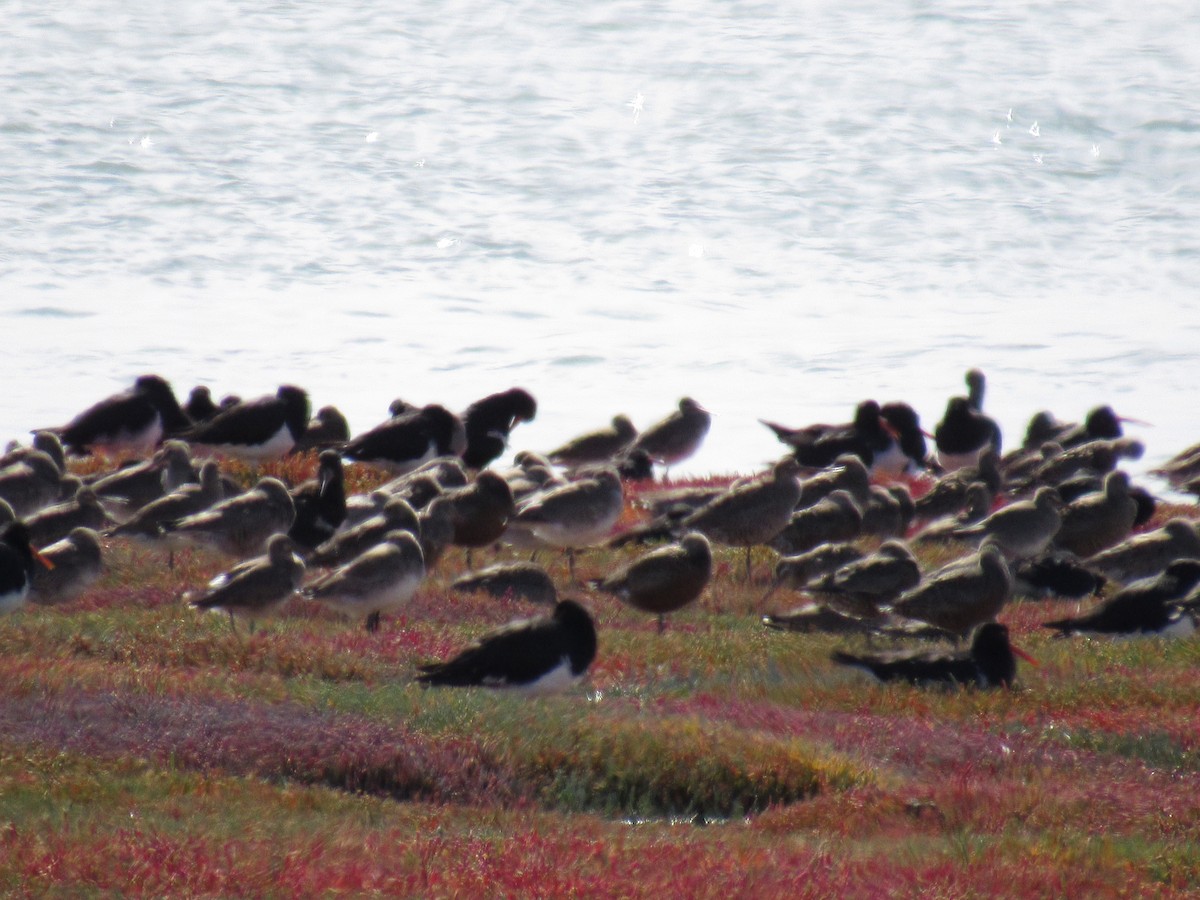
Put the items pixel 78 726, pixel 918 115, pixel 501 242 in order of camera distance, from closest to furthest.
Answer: pixel 78 726 < pixel 501 242 < pixel 918 115

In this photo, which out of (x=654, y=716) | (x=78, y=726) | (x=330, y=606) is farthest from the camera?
(x=330, y=606)

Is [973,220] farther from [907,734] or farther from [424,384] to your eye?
[907,734]

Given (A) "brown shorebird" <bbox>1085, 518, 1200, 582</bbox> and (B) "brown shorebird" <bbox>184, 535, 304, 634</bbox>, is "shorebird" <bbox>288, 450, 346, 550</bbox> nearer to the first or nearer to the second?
(B) "brown shorebird" <bbox>184, 535, 304, 634</bbox>

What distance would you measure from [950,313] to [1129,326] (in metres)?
6.74

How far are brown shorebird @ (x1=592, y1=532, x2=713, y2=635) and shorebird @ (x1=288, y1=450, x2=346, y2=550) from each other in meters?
4.36

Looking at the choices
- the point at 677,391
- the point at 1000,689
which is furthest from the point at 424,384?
the point at 1000,689

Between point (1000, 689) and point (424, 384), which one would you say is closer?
point (1000, 689)

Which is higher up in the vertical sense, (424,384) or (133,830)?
(133,830)

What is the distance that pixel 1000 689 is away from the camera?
14859 mm

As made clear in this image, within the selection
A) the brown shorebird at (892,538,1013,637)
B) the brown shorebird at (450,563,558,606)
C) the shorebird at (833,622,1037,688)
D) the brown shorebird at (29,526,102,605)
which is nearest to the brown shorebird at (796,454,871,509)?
the brown shorebird at (450,563,558,606)

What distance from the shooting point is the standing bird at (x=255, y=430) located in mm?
25656

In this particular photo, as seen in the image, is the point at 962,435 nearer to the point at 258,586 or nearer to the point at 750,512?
the point at 750,512

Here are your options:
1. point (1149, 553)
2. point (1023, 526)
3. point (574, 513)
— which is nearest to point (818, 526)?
point (1023, 526)

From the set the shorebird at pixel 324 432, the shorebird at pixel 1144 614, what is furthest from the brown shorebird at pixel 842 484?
the shorebird at pixel 324 432
